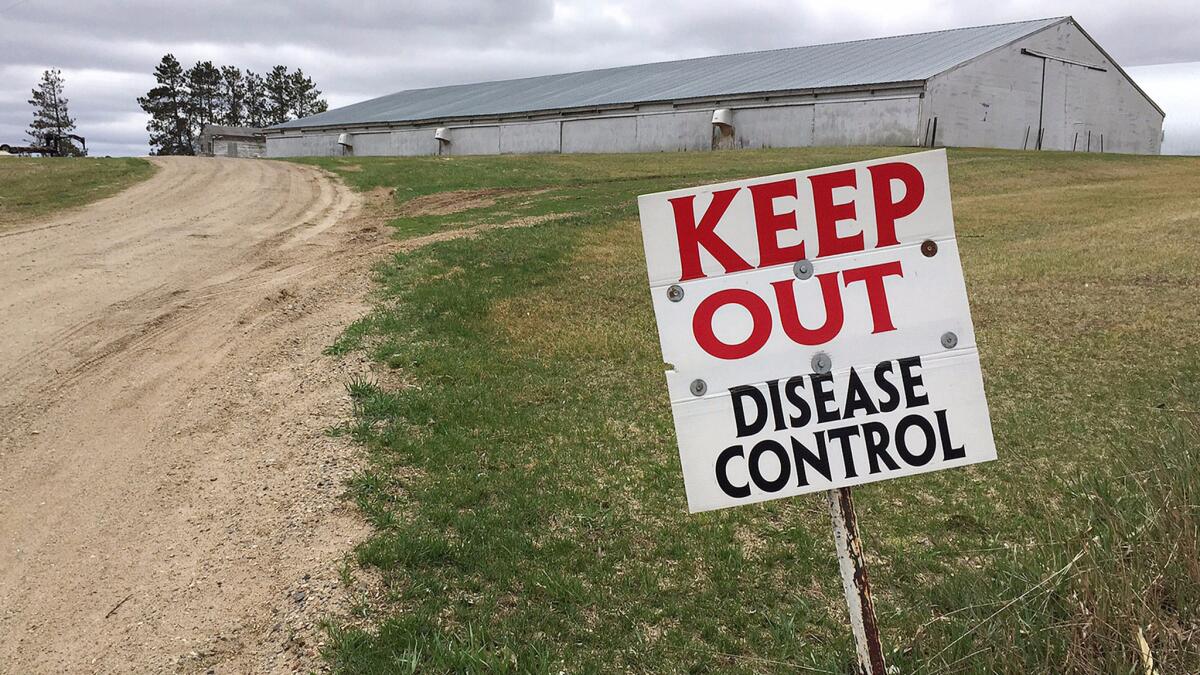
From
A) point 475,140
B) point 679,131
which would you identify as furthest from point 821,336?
point 475,140

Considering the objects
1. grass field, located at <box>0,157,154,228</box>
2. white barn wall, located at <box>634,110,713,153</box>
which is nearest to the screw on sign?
grass field, located at <box>0,157,154,228</box>

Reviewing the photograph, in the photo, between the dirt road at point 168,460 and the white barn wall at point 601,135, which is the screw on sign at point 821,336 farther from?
the white barn wall at point 601,135

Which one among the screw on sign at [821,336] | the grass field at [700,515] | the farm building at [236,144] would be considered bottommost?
the grass field at [700,515]

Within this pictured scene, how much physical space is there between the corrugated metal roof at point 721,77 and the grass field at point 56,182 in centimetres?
2210

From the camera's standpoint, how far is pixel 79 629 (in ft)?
13.0

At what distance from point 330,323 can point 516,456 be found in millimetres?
3469

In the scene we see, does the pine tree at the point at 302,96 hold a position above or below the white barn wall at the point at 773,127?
above

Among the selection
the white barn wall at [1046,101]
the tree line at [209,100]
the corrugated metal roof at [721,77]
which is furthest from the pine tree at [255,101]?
the white barn wall at [1046,101]

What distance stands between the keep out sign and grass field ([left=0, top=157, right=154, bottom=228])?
14254mm

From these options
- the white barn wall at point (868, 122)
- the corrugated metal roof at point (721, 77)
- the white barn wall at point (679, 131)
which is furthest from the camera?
the corrugated metal roof at point (721, 77)

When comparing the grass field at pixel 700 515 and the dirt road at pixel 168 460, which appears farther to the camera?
the dirt road at pixel 168 460

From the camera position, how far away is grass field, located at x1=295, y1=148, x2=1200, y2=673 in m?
3.29

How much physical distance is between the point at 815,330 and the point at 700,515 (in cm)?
241

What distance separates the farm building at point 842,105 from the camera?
32.0 m
